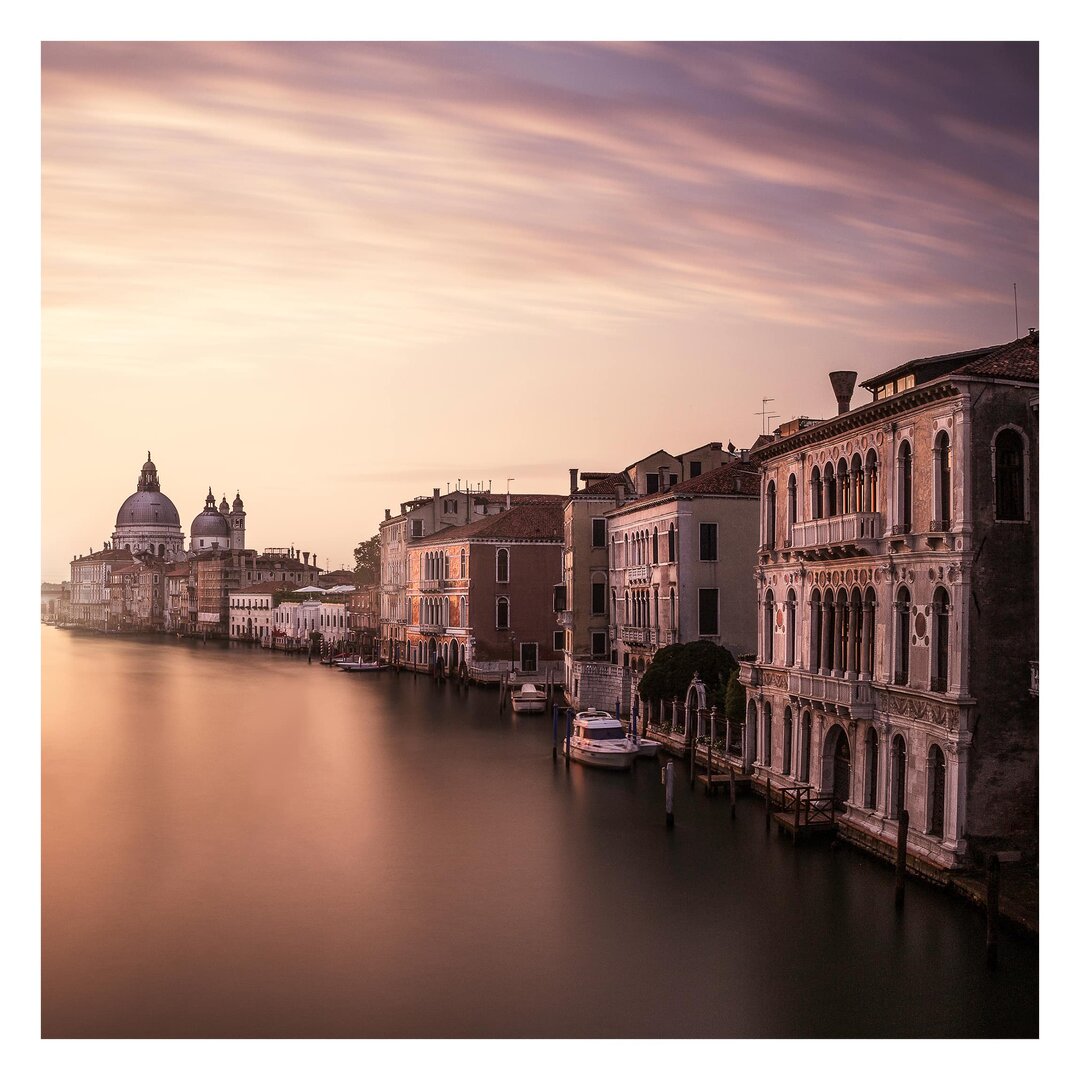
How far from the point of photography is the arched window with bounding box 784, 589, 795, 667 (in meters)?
13.5

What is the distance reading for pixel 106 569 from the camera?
281ft

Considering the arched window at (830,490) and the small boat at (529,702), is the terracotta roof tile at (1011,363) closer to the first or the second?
the arched window at (830,490)

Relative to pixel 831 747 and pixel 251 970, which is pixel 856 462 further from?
pixel 251 970

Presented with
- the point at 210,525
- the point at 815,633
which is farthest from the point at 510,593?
the point at 210,525

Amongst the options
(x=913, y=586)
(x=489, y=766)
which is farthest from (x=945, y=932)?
(x=489, y=766)

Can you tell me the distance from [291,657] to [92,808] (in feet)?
118

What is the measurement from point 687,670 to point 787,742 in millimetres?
3948

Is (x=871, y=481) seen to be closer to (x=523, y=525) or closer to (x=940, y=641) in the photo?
(x=940, y=641)

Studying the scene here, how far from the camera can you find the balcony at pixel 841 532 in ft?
37.3

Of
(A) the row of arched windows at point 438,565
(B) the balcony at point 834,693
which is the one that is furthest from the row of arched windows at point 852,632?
(A) the row of arched windows at point 438,565

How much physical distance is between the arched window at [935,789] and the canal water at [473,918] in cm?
56

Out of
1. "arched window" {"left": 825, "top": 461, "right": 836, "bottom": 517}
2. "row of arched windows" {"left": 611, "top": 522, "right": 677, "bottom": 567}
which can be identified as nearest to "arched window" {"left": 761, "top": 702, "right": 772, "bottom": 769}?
"arched window" {"left": 825, "top": 461, "right": 836, "bottom": 517}

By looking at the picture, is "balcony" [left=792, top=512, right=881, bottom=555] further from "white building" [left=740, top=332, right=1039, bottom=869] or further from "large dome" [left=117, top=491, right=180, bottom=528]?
"large dome" [left=117, top=491, right=180, bottom=528]

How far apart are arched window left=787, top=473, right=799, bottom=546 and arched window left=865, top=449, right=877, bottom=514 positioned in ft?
5.91
